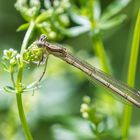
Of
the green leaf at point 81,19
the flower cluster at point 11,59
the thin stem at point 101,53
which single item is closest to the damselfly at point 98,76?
the thin stem at point 101,53

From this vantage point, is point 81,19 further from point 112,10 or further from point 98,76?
point 98,76

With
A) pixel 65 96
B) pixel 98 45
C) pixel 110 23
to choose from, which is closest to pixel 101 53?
pixel 98 45

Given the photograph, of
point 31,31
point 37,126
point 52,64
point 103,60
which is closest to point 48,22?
point 31,31

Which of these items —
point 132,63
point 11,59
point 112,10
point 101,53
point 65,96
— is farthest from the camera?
point 65,96

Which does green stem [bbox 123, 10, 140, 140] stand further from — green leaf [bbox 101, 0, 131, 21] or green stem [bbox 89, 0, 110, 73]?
green leaf [bbox 101, 0, 131, 21]

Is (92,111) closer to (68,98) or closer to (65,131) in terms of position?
(65,131)
